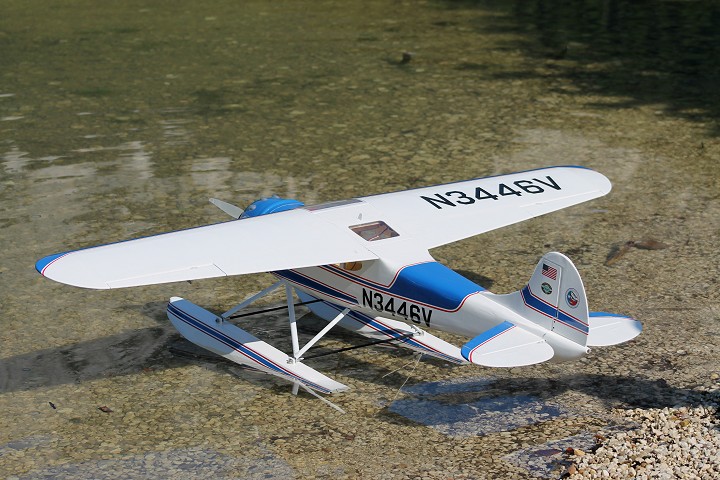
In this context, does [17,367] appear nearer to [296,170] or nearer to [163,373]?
[163,373]

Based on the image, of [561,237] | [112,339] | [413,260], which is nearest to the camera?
[413,260]

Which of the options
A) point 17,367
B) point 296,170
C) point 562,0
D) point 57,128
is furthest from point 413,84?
point 17,367

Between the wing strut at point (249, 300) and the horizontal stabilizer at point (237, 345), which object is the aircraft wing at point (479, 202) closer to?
the wing strut at point (249, 300)

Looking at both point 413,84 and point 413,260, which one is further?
point 413,84

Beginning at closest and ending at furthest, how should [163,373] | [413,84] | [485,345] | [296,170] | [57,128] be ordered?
[485,345], [163,373], [296,170], [57,128], [413,84]

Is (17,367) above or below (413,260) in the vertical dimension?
below

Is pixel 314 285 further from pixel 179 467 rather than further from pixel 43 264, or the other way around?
pixel 43 264

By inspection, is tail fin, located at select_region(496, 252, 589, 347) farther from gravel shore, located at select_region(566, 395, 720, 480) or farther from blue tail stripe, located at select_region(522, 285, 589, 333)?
gravel shore, located at select_region(566, 395, 720, 480)
